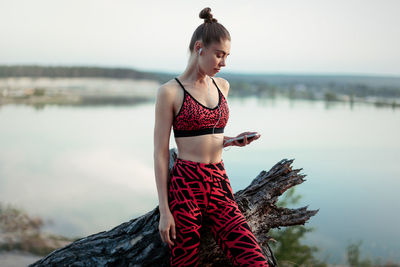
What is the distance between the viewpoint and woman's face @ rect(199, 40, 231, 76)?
1.82 m

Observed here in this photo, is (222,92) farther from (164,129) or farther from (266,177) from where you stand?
(266,177)

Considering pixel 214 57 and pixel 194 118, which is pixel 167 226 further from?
pixel 214 57

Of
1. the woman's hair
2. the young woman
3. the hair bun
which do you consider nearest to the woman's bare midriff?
the young woman

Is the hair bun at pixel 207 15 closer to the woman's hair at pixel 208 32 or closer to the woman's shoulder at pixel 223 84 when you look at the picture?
the woman's hair at pixel 208 32

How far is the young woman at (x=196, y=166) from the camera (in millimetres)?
1835

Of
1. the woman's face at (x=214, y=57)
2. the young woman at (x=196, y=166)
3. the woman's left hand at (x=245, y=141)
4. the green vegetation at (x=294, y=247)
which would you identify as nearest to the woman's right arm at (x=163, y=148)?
the young woman at (x=196, y=166)

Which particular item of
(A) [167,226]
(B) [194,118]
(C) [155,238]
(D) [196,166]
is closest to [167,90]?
(B) [194,118]

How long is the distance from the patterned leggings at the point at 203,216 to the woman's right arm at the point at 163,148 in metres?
0.05

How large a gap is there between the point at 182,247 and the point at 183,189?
0.99 ft

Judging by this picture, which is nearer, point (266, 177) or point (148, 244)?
point (148, 244)

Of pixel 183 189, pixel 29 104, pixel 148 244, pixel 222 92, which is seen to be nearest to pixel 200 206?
pixel 183 189

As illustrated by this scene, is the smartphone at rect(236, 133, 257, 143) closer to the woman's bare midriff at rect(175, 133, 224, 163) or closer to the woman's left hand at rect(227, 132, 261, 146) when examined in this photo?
the woman's left hand at rect(227, 132, 261, 146)

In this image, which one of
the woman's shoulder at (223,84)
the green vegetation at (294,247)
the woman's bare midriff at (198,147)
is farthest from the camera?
the green vegetation at (294,247)

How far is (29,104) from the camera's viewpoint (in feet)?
32.8
